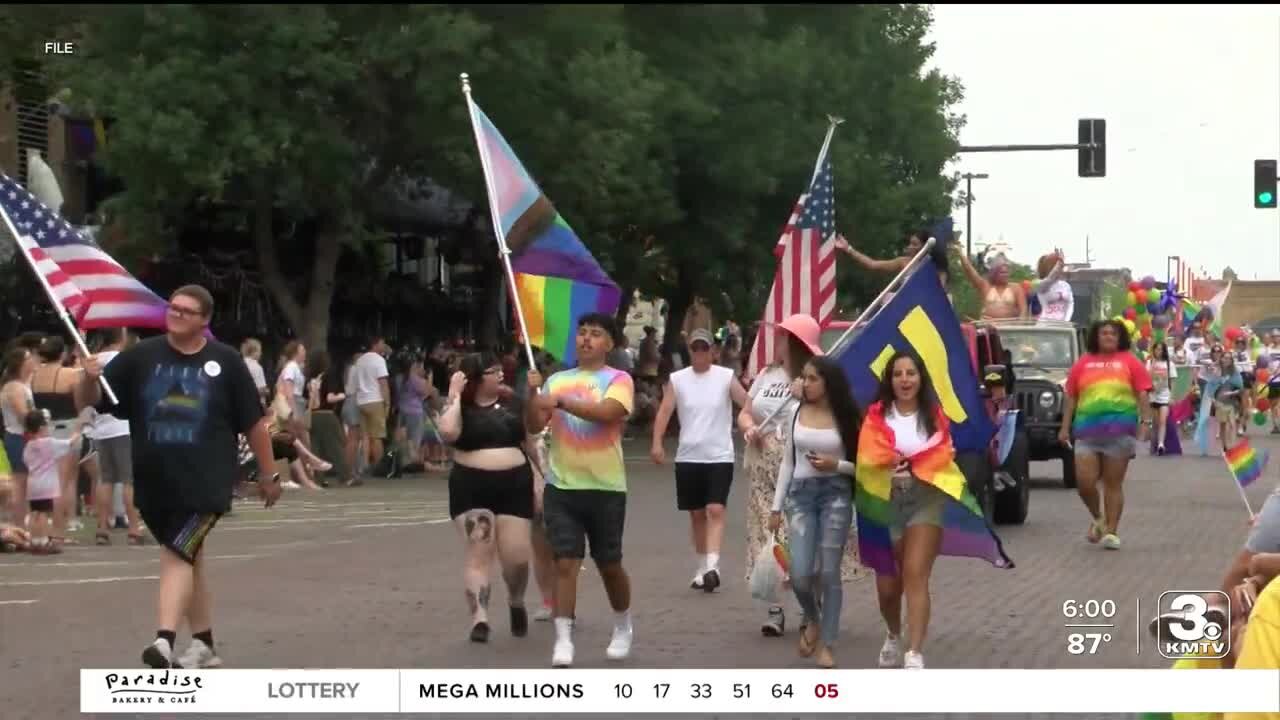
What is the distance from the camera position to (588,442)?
9641mm

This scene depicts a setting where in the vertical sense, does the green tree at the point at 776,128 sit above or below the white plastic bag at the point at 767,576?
above

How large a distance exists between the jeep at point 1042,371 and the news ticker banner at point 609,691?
15.3m

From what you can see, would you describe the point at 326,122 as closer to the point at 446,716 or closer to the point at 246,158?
the point at 246,158

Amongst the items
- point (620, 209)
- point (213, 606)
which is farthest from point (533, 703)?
point (620, 209)

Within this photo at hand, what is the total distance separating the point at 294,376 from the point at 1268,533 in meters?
17.6

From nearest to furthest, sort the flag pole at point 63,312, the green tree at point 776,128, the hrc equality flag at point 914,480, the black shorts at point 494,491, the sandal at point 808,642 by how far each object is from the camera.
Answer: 1. the green tree at point 776,128
2. the flag pole at point 63,312
3. the hrc equality flag at point 914,480
4. the sandal at point 808,642
5. the black shorts at point 494,491

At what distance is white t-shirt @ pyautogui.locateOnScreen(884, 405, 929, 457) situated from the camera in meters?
9.05

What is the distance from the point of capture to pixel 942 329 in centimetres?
940

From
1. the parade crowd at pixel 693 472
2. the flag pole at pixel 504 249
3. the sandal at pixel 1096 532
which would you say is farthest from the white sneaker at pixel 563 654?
the sandal at pixel 1096 532

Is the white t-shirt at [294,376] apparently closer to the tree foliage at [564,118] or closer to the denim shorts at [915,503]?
the tree foliage at [564,118]

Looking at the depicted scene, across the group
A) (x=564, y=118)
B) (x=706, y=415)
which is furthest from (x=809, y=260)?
(x=564, y=118)

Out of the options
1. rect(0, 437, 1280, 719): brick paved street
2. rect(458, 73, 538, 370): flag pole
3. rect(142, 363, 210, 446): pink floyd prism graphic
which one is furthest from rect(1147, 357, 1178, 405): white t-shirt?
rect(142, 363, 210, 446): pink floyd prism graphic

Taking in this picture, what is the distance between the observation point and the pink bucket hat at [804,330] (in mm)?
10250

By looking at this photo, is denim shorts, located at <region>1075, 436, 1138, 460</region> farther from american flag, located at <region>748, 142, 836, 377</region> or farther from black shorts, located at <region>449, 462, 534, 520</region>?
black shorts, located at <region>449, 462, 534, 520</region>
